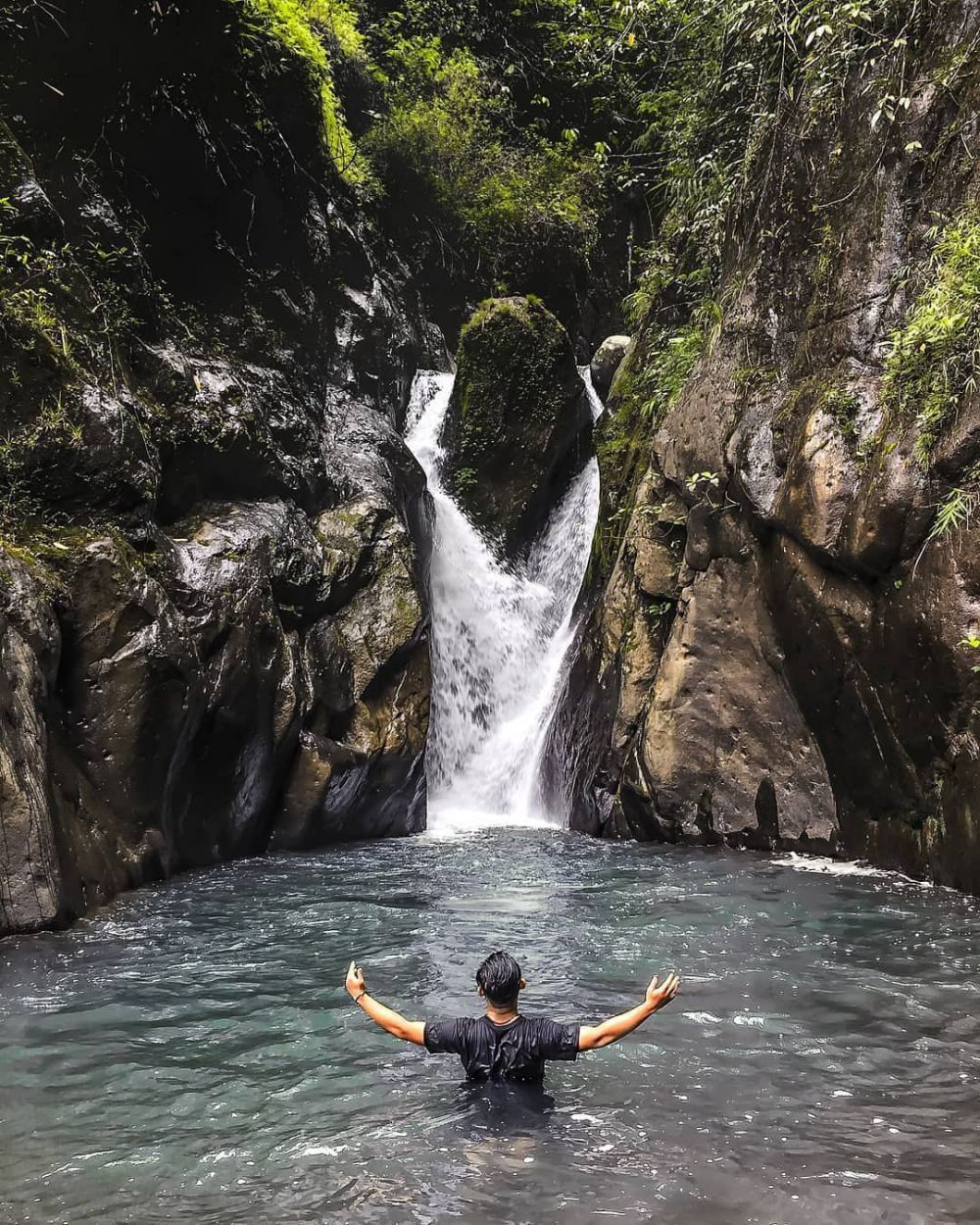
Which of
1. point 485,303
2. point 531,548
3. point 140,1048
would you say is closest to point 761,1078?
point 140,1048

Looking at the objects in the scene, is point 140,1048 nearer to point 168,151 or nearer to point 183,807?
point 183,807

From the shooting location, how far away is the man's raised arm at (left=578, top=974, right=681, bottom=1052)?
3898mm

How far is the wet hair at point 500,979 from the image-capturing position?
410cm

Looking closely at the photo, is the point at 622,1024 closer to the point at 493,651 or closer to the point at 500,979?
the point at 500,979

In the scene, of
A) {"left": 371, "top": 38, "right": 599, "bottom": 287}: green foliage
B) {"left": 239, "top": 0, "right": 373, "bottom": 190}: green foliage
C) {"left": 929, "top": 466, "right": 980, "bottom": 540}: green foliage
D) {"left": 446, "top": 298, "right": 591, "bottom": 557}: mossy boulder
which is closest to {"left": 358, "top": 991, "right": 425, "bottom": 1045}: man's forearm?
{"left": 929, "top": 466, "right": 980, "bottom": 540}: green foliage

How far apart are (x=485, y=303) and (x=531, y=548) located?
16.7 feet

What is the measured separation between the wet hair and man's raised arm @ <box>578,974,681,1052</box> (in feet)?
1.19

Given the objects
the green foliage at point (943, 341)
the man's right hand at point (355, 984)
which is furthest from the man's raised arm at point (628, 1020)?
the green foliage at point (943, 341)

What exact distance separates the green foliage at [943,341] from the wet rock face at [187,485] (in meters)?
7.09

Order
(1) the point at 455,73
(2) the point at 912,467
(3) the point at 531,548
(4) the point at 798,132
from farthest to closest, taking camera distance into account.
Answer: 1. (1) the point at 455,73
2. (3) the point at 531,548
3. (4) the point at 798,132
4. (2) the point at 912,467

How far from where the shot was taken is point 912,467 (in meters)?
7.98

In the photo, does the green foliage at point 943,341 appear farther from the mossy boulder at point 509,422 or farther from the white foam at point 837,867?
the mossy boulder at point 509,422

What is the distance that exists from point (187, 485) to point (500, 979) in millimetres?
9162

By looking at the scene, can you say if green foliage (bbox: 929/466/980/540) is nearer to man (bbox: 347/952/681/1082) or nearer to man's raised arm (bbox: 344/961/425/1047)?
man (bbox: 347/952/681/1082)
